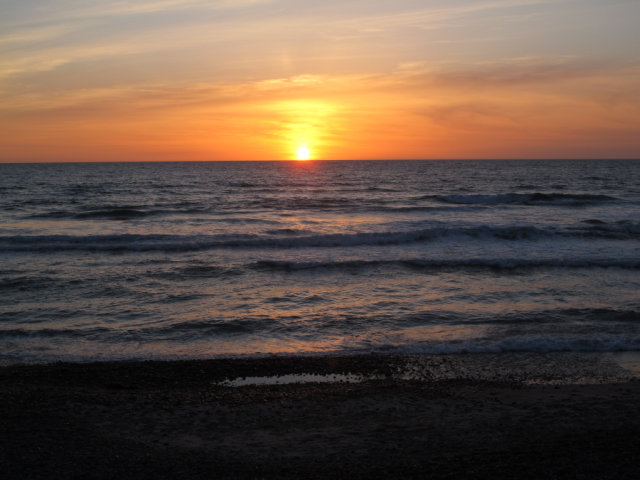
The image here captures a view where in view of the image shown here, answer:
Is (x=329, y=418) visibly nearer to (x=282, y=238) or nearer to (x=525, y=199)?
(x=282, y=238)

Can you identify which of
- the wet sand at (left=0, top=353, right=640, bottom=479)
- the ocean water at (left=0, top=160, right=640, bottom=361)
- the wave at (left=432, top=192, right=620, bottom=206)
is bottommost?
the wet sand at (left=0, top=353, right=640, bottom=479)

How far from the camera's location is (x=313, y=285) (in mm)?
13781

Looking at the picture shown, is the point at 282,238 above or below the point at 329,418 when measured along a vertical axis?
above

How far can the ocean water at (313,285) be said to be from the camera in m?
9.34

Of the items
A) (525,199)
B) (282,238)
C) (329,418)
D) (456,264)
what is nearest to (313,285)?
(456,264)

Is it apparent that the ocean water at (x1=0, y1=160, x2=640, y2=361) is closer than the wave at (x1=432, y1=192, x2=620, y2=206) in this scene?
Yes

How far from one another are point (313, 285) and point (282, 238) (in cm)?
810

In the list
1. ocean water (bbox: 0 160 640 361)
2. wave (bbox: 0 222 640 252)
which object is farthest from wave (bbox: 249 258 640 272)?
wave (bbox: 0 222 640 252)

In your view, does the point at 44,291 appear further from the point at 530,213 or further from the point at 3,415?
the point at 530,213

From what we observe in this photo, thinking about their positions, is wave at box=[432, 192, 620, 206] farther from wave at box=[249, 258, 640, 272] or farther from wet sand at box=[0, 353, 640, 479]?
wet sand at box=[0, 353, 640, 479]

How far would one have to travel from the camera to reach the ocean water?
9.34 metres

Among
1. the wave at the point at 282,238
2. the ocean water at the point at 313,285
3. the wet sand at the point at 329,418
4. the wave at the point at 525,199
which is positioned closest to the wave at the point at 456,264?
the ocean water at the point at 313,285

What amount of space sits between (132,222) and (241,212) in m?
7.12

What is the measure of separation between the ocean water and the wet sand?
0.88 metres
